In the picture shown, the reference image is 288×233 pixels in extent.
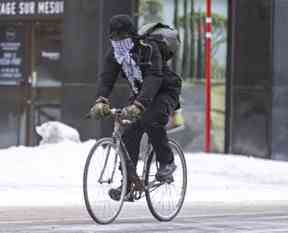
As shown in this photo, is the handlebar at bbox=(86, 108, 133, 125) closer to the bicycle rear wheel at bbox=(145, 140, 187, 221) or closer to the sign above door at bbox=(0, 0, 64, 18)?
the bicycle rear wheel at bbox=(145, 140, 187, 221)

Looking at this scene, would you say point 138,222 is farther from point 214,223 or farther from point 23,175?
point 23,175

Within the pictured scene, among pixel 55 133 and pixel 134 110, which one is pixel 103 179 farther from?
pixel 55 133

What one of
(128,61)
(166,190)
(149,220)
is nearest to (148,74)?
(128,61)

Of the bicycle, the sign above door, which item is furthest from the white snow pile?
the bicycle

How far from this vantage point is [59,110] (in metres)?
17.0

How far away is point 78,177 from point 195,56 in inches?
176

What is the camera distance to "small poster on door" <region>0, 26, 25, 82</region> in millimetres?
17516

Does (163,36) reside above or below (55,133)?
above

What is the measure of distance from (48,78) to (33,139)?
1131 mm

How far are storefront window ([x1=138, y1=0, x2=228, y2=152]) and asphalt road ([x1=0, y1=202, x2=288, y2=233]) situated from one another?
5188 millimetres

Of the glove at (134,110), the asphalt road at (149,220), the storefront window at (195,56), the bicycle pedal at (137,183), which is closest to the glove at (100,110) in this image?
the glove at (134,110)

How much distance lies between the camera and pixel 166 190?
30.1 ft

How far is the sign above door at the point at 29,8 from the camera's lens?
17.0 m

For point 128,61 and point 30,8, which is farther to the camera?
point 30,8
